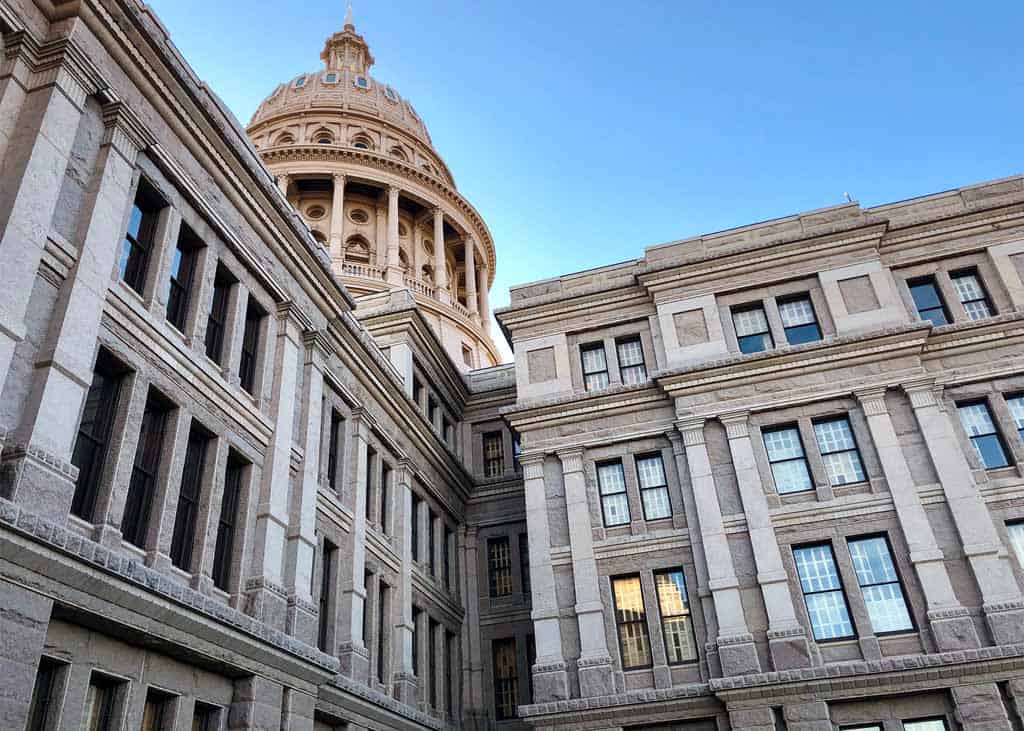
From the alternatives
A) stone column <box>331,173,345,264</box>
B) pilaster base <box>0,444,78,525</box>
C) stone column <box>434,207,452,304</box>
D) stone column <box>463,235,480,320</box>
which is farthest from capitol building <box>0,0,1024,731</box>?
stone column <box>463,235,480,320</box>

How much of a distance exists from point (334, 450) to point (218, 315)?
6.45m

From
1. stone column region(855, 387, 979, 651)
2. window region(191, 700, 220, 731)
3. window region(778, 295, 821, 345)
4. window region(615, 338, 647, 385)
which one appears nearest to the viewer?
window region(191, 700, 220, 731)

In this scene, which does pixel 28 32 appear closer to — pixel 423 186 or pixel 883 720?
pixel 883 720

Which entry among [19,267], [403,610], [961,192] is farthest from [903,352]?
[19,267]

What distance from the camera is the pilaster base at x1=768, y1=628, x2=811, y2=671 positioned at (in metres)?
22.7

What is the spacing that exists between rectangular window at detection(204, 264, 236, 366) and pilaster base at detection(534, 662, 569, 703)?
13.3 meters

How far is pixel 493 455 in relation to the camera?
119 ft

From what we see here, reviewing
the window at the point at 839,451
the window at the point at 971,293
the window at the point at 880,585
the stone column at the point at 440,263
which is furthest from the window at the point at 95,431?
the stone column at the point at 440,263

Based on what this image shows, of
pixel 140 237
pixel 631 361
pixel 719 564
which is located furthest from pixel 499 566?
pixel 140 237

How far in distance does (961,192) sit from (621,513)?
1594 cm

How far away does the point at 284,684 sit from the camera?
690 inches

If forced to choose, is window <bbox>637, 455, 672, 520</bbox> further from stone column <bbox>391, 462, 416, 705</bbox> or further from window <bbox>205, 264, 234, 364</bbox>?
window <bbox>205, 264, 234, 364</bbox>

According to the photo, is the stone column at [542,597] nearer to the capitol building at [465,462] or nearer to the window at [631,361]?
the capitol building at [465,462]

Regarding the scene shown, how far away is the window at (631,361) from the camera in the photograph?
29.2 m
